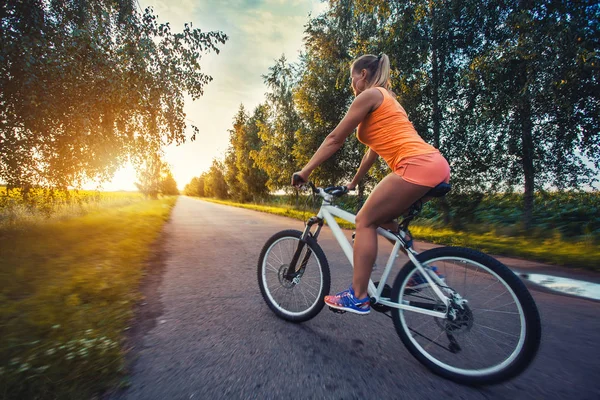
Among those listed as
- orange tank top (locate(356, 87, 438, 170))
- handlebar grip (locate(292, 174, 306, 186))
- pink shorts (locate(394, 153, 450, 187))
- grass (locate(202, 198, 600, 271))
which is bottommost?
grass (locate(202, 198, 600, 271))

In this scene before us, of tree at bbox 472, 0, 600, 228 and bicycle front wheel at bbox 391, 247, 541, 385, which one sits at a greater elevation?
tree at bbox 472, 0, 600, 228

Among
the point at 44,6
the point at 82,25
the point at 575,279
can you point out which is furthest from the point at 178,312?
the point at 44,6

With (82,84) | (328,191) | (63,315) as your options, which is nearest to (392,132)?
(328,191)

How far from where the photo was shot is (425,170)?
2.06 m

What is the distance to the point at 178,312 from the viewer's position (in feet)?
9.66

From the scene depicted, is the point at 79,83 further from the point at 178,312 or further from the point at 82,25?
the point at 178,312

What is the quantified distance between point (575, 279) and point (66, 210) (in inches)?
586

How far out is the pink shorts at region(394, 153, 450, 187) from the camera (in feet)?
6.74

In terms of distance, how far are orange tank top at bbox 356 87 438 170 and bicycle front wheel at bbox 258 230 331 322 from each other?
1122 millimetres

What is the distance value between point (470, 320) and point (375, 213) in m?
0.97

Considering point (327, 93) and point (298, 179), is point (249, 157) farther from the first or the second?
point (298, 179)

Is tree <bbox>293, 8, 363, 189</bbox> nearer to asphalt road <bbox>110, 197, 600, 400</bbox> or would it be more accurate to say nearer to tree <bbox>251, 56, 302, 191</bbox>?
tree <bbox>251, 56, 302, 191</bbox>

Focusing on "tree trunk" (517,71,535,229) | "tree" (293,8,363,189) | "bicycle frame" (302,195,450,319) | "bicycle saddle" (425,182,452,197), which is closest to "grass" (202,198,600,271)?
"tree trunk" (517,71,535,229)

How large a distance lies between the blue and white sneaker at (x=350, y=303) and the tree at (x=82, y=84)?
6.25 meters
